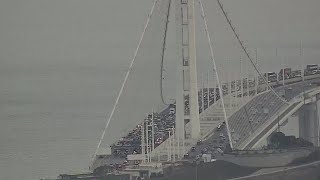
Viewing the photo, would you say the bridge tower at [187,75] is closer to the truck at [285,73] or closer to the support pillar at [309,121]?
the support pillar at [309,121]

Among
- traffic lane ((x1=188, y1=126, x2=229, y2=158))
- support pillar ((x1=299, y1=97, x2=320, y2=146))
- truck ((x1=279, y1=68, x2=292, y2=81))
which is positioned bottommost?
traffic lane ((x1=188, y1=126, x2=229, y2=158))

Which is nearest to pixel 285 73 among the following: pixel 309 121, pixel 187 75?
pixel 309 121

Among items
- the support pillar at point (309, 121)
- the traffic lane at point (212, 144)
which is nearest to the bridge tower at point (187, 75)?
the traffic lane at point (212, 144)

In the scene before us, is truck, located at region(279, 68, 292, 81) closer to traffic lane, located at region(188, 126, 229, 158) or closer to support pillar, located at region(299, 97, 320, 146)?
support pillar, located at region(299, 97, 320, 146)

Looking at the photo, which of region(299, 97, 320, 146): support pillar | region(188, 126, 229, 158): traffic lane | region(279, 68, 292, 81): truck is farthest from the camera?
region(279, 68, 292, 81): truck

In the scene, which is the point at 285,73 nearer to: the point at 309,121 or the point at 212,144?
the point at 309,121

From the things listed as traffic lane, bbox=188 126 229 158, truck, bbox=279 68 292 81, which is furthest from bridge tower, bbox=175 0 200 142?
truck, bbox=279 68 292 81

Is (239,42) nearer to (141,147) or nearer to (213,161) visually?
(141,147)

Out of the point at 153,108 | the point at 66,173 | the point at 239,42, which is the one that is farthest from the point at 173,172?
the point at 239,42

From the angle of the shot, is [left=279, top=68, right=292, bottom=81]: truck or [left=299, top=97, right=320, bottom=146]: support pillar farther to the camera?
[left=279, top=68, right=292, bottom=81]: truck
